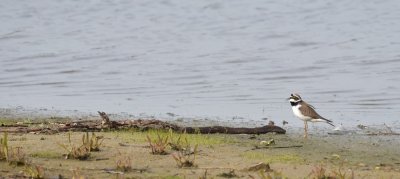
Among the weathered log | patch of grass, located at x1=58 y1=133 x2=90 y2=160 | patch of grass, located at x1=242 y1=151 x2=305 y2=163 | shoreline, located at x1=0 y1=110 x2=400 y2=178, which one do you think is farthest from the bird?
patch of grass, located at x1=58 y1=133 x2=90 y2=160

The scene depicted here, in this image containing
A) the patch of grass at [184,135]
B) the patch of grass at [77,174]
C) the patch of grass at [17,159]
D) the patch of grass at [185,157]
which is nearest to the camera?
the patch of grass at [77,174]

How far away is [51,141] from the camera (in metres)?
8.37

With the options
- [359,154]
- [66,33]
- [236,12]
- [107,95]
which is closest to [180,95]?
[107,95]

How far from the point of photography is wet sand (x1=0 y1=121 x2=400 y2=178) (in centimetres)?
701

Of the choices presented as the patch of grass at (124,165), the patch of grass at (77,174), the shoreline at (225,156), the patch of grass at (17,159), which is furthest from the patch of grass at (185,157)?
the patch of grass at (17,159)

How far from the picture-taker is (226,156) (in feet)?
26.2

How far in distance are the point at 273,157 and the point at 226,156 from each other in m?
0.43

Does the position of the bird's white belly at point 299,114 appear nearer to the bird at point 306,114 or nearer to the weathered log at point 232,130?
the bird at point 306,114

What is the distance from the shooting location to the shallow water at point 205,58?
1254cm

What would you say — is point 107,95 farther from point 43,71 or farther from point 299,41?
point 299,41

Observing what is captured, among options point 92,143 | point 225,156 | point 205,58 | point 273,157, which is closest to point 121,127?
point 92,143

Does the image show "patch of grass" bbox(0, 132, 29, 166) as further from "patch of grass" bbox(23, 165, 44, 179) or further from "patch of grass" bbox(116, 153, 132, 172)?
"patch of grass" bbox(116, 153, 132, 172)

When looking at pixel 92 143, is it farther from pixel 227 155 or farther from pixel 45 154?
pixel 227 155

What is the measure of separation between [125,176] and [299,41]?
12.7 metres
